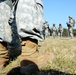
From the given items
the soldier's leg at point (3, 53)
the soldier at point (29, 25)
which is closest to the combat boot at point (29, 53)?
the soldier at point (29, 25)

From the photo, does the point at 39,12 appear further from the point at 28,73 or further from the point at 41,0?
the point at 28,73

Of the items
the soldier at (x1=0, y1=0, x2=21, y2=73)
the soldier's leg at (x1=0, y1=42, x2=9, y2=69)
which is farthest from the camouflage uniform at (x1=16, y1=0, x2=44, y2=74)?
the soldier's leg at (x1=0, y1=42, x2=9, y2=69)

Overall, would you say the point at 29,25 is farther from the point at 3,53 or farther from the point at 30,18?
the point at 3,53

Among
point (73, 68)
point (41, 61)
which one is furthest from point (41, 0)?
point (73, 68)

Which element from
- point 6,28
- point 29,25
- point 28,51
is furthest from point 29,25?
point 6,28

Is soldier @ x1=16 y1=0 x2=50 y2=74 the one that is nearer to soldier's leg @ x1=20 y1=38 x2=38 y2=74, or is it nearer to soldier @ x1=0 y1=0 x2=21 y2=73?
soldier's leg @ x1=20 y1=38 x2=38 y2=74

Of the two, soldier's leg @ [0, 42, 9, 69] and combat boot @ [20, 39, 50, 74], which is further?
soldier's leg @ [0, 42, 9, 69]

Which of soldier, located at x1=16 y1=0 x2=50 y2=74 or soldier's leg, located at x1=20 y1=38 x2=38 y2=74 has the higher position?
soldier, located at x1=16 y1=0 x2=50 y2=74

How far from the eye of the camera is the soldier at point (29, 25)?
10.7 ft

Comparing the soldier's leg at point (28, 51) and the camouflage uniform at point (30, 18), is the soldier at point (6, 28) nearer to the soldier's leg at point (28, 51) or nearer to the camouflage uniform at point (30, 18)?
the camouflage uniform at point (30, 18)

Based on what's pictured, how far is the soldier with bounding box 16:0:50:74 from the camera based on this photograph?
128 inches

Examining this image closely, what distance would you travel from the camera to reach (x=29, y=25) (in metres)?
3.25

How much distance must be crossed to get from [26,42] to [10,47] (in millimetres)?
1024

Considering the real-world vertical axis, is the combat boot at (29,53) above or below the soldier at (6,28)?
below
